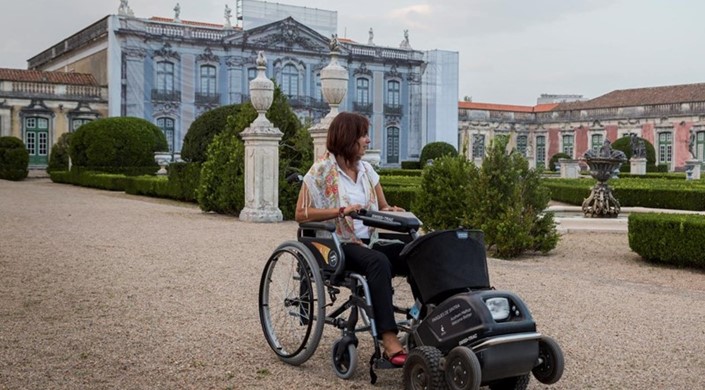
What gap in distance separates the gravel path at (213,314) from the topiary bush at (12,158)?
16346 millimetres

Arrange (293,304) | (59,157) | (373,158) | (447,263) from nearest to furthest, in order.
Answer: (447,263)
(293,304)
(373,158)
(59,157)

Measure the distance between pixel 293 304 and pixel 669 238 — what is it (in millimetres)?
4457

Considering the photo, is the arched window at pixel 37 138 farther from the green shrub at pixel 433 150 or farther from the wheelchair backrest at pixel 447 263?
the wheelchair backrest at pixel 447 263

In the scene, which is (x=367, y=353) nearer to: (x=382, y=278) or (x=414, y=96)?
(x=382, y=278)

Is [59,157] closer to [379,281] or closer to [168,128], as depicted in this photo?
[168,128]

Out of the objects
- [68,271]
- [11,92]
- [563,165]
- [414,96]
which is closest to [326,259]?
[68,271]

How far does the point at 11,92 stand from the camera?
28.0m

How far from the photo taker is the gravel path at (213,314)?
344cm

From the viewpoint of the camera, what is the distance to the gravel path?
11.3ft

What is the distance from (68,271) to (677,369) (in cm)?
443

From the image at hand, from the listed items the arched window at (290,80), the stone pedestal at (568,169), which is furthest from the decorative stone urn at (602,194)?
the arched window at (290,80)

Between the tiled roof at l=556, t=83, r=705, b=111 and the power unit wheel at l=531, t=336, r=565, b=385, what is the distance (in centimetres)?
3402

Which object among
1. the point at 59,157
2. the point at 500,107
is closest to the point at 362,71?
the point at 500,107

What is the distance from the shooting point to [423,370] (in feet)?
9.59
